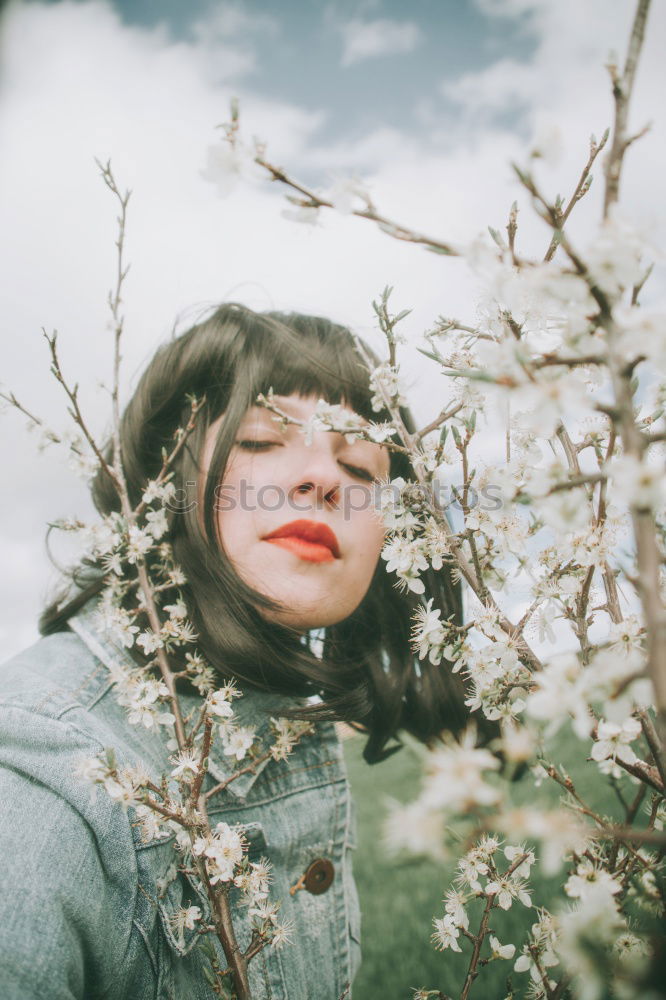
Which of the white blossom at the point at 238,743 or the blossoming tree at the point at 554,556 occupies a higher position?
the blossoming tree at the point at 554,556

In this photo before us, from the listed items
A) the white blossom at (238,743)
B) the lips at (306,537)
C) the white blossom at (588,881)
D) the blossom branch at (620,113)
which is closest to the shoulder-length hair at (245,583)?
the lips at (306,537)

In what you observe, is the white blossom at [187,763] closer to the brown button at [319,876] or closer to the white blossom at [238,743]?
the white blossom at [238,743]

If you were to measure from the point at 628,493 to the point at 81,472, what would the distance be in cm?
153

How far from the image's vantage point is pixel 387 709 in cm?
228

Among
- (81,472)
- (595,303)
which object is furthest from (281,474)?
(595,303)

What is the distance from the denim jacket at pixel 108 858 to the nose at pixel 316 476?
2.12 feet

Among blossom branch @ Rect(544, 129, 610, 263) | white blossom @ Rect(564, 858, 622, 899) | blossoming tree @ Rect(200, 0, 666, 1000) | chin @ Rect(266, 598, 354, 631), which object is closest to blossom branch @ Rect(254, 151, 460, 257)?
blossoming tree @ Rect(200, 0, 666, 1000)

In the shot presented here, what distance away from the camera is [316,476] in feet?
5.41

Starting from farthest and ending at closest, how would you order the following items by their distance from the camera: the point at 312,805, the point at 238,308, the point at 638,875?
the point at 238,308 → the point at 312,805 → the point at 638,875

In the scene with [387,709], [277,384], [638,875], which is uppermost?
[277,384]

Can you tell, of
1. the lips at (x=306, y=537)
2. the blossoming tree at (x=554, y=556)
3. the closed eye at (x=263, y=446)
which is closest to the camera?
the blossoming tree at (x=554, y=556)

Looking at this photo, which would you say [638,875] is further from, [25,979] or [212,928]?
[25,979]

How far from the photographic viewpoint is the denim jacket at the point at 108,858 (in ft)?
3.51

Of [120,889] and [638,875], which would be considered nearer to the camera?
[638,875]
